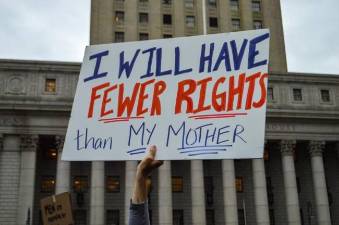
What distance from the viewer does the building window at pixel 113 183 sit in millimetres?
54219

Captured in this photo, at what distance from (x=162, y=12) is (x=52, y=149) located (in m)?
25.3

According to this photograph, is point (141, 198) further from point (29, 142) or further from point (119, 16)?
point (119, 16)

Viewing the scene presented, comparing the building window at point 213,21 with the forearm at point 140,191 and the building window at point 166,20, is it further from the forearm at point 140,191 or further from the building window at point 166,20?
the forearm at point 140,191

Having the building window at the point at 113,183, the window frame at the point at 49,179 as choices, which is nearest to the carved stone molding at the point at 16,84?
the window frame at the point at 49,179

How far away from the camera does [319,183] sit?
5306cm

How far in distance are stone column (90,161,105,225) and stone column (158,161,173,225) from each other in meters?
5.87

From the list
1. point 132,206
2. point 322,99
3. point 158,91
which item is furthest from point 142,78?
point 322,99

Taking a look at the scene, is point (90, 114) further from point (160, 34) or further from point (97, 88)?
point (160, 34)

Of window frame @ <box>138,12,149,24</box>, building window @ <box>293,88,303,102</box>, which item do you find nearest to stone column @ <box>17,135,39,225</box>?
window frame @ <box>138,12,149,24</box>

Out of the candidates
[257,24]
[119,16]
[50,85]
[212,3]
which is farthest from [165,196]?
[257,24]

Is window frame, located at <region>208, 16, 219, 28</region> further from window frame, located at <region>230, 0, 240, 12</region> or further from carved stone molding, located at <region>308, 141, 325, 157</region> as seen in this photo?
carved stone molding, located at <region>308, 141, 325, 157</region>

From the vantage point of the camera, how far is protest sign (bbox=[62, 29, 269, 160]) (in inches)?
244

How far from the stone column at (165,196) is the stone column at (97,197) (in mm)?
5875

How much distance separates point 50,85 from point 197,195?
19.6 m
